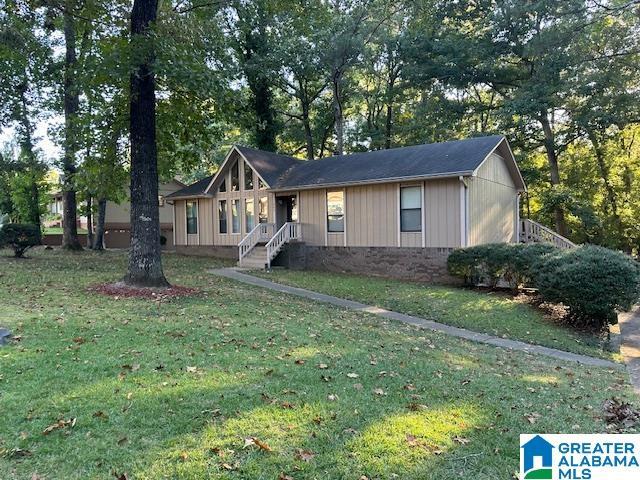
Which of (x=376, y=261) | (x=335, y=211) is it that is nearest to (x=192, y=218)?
(x=335, y=211)

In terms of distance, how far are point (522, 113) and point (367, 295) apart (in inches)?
576

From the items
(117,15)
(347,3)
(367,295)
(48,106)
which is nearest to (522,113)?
(347,3)

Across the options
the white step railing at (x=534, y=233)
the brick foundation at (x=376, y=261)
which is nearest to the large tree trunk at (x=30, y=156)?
the brick foundation at (x=376, y=261)

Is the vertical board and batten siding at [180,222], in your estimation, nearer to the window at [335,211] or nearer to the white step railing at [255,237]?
the white step railing at [255,237]

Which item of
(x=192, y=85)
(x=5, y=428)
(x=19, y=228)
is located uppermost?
(x=192, y=85)

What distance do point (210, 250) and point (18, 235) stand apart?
8.28m

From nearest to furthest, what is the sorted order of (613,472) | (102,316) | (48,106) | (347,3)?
(613,472)
(102,316)
(48,106)
(347,3)

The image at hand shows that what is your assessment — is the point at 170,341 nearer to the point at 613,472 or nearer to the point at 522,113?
the point at 613,472

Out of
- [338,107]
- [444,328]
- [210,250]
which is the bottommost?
[444,328]

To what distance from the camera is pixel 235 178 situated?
21.1 m

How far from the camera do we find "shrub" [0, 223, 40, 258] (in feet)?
51.9

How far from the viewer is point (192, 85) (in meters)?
9.53

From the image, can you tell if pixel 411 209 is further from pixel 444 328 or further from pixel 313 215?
pixel 444 328

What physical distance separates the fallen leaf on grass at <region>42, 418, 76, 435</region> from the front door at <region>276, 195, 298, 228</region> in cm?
1601
